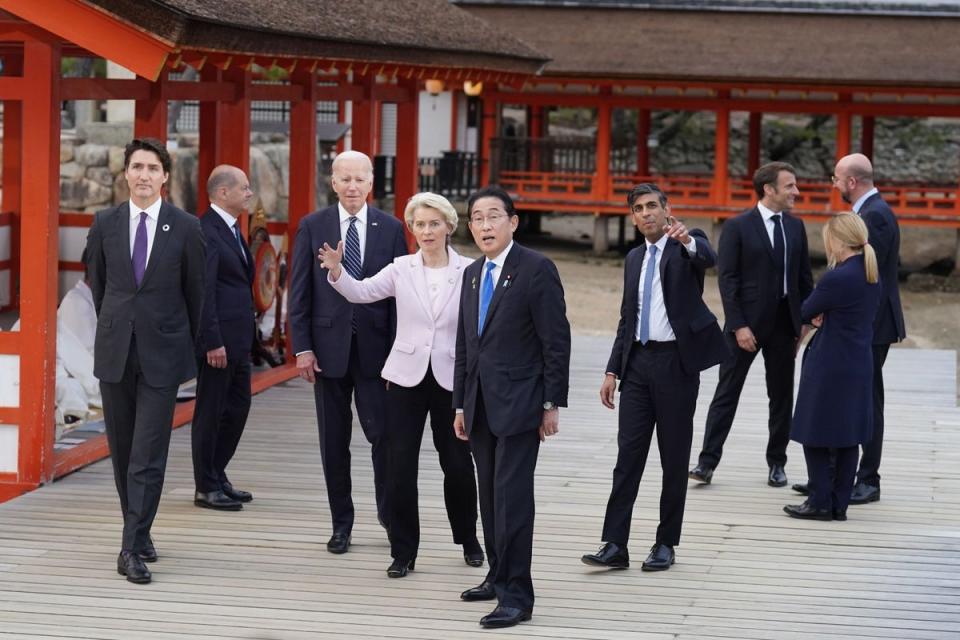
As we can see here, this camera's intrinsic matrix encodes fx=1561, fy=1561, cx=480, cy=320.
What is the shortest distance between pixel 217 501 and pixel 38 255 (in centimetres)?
154

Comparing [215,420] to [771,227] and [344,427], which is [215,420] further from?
[771,227]

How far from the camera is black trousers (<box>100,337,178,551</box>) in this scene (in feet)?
21.2

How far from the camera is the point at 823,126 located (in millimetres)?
40656

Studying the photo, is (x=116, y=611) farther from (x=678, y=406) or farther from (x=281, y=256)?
(x=281, y=256)

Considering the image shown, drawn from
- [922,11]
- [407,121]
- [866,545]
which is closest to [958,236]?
[922,11]

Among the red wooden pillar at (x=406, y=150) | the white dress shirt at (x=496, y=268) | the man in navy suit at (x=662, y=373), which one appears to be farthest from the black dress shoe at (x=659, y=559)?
the red wooden pillar at (x=406, y=150)

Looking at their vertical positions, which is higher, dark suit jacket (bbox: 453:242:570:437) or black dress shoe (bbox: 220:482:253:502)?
dark suit jacket (bbox: 453:242:570:437)

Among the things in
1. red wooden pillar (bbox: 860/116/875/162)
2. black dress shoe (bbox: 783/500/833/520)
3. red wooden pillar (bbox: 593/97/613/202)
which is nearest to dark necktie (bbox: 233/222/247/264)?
black dress shoe (bbox: 783/500/833/520)

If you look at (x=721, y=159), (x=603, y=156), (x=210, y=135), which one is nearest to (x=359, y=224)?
(x=210, y=135)

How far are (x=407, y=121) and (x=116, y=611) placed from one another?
342 inches

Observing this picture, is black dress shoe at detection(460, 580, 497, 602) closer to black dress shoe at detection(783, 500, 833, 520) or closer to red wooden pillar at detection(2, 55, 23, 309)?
black dress shoe at detection(783, 500, 833, 520)

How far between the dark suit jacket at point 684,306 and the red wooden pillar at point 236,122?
4.36 m

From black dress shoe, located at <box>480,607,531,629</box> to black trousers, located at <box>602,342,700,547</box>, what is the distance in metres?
0.97

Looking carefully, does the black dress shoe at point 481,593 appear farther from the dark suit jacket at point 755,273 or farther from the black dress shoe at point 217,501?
the dark suit jacket at point 755,273
